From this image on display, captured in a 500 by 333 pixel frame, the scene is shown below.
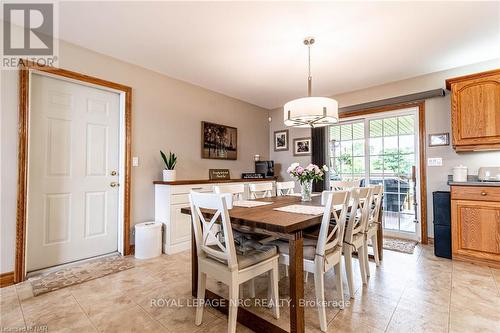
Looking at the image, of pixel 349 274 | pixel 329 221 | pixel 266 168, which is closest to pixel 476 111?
pixel 349 274

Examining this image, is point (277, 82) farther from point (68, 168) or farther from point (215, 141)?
point (68, 168)

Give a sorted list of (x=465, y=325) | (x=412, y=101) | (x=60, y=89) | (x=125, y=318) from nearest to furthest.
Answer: (x=465, y=325)
(x=125, y=318)
(x=60, y=89)
(x=412, y=101)

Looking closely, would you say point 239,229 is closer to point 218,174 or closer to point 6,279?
point 6,279

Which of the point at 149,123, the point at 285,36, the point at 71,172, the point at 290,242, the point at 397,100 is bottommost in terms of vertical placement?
the point at 290,242

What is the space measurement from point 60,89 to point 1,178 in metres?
1.06

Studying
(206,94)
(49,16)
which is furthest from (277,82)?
(49,16)

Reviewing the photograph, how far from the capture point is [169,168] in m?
3.23

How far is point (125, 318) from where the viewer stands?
5.51 ft

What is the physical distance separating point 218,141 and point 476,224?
358cm

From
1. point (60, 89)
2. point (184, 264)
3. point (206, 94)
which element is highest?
point (206, 94)

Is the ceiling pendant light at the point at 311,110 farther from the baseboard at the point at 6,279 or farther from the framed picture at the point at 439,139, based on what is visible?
the baseboard at the point at 6,279

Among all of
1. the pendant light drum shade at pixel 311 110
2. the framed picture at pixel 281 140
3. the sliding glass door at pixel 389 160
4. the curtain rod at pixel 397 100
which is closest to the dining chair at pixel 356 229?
the pendant light drum shade at pixel 311 110

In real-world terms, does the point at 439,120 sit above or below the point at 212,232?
above

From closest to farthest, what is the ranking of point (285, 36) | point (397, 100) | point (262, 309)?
point (262, 309), point (285, 36), point (397, 100)
